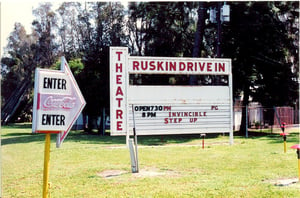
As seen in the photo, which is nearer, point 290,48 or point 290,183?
point 290,183

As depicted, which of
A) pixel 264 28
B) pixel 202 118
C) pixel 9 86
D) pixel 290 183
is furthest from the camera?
pixel 9 86

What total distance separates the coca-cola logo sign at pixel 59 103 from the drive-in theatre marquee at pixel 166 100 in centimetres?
144

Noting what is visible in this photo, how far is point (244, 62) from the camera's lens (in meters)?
22.6

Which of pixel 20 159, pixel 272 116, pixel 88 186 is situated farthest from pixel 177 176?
pixel 272 116

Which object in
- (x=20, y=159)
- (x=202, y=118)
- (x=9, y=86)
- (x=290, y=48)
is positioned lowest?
(x=20, y=159)

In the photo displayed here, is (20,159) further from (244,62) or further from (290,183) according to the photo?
(244,62)

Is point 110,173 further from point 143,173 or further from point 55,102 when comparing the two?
point 55,102

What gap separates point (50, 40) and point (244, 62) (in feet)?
45.8

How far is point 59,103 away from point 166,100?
2345mm

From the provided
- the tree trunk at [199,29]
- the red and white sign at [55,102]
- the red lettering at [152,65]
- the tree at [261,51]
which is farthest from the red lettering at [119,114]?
the tree at [261,51]

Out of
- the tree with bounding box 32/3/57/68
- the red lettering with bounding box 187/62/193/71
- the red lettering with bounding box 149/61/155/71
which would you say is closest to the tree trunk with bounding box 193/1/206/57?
the tree with bounding box 32/3/57/68

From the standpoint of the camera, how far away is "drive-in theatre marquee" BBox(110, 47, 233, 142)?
19.2ft

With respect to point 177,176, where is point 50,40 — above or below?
above

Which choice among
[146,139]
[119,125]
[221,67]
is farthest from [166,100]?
[146,139]
